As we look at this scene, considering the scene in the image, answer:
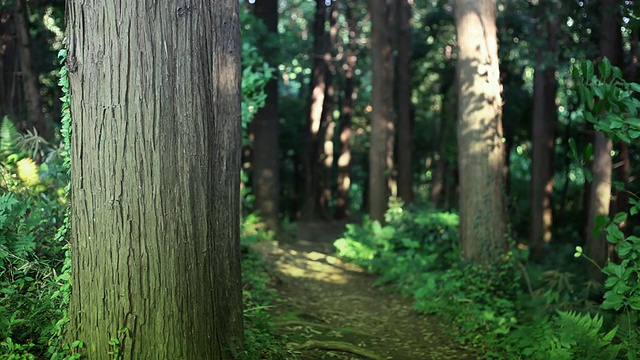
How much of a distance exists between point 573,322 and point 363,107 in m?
29.2

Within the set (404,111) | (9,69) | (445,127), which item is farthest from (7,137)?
(445,127)

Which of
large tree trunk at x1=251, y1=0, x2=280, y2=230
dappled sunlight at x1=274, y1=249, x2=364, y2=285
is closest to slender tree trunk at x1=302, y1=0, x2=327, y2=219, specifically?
large tree trunk at x1=251, y1=0, x2=280, y2=230

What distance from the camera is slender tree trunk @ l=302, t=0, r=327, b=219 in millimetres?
25523

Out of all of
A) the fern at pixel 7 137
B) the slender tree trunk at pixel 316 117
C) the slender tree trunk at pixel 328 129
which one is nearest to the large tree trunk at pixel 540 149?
the slender tree trunk at pixel 316 117

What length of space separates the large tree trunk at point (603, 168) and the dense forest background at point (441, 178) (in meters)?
0.04

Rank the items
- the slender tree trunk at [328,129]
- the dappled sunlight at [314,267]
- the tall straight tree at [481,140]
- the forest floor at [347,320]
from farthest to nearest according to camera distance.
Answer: the slender tree trunk at [328,129], the dappled sunlight at [314,267], the tall straight tree at [481,140], the forest floor at [347,320]

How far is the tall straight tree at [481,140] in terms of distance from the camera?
29.6ft

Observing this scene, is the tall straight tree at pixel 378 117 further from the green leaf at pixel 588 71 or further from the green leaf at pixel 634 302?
the green leaf at pixel 588 71

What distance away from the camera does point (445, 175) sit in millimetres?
33906

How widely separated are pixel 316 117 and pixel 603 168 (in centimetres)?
1411

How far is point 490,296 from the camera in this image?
8.38 m

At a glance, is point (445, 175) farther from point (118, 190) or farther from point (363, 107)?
point (118, 190)

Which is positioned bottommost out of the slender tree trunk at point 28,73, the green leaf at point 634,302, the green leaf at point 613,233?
the green leaf at point 634,302

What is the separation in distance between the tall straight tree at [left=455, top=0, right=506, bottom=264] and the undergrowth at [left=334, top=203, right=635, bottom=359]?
0.41 metres
